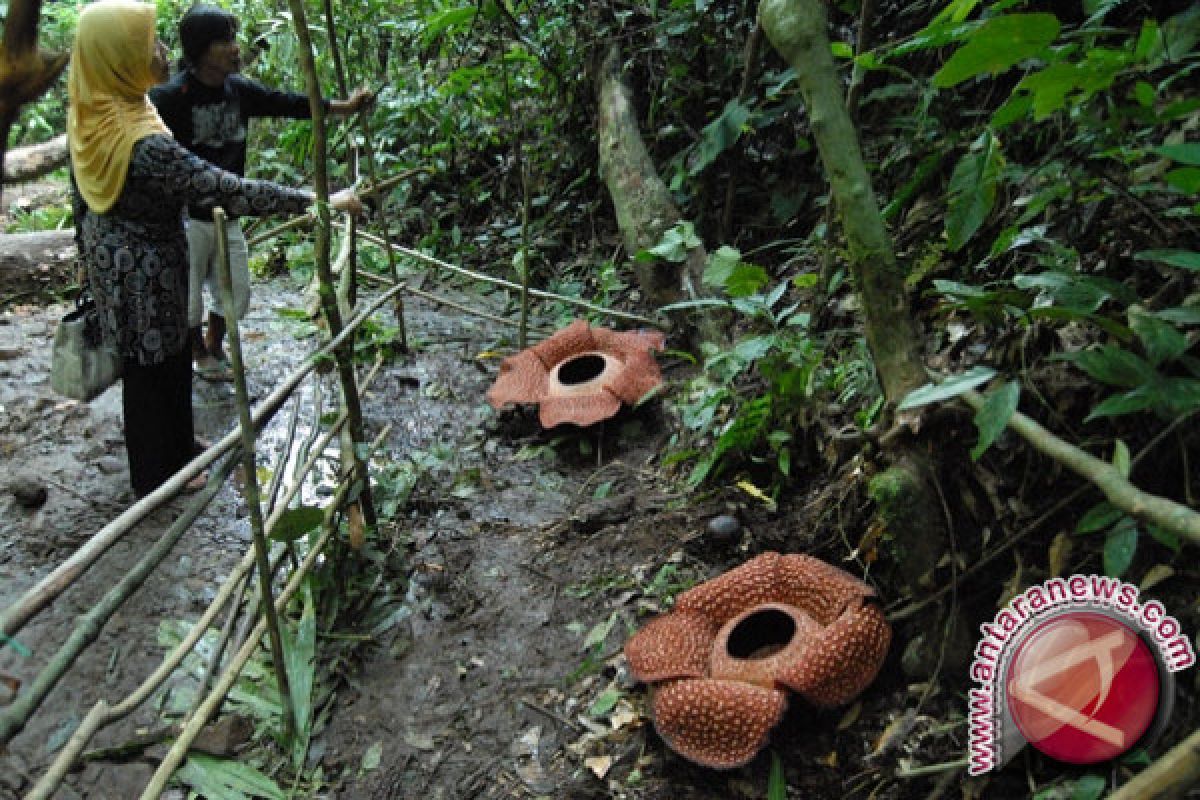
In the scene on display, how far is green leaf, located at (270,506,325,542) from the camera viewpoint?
113 inches

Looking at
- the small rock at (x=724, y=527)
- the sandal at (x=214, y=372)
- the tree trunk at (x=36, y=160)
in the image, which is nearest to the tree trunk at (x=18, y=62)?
the small rock at (x=724, y=527)

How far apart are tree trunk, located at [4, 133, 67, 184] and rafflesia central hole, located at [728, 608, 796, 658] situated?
639 centimetres

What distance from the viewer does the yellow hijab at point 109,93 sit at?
3.20 meters

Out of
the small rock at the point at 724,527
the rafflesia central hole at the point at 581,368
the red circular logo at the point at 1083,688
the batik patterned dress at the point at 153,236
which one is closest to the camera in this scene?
the red circular logo at the point at 1083,688

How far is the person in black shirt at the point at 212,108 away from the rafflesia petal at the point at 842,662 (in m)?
2.72

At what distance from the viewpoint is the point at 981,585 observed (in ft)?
7.48

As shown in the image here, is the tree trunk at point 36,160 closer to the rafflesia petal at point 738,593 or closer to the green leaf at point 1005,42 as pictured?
the rafflesia petal at point 738,593

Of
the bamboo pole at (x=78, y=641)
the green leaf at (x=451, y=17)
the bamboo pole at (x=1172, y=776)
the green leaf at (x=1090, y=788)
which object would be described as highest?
the green leaf at (x=451, y=17)

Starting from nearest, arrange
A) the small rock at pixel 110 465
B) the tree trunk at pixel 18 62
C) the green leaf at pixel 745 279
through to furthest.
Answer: the tree trunk at pixel 18 62
the green leaf at pixel 745 279
the small rock at pixel 110 465

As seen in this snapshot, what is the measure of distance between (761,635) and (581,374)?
7.06 feet

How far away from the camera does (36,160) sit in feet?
23.5

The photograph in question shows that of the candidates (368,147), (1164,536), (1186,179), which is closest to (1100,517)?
(1164,536)

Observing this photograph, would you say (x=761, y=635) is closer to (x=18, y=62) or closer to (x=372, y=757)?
(x=372, y=757)

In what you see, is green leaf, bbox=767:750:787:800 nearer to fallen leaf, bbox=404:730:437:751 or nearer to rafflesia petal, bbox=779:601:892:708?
rafflesia petal, bbox=779:601:892:708
